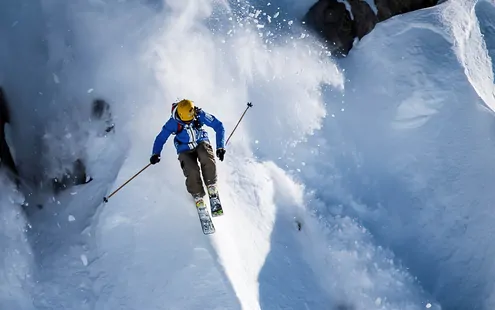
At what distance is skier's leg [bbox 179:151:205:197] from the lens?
10.1 metres

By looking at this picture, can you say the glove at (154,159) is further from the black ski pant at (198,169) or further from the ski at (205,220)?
the ski at (205,220)

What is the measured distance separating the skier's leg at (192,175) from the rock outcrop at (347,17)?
750cm

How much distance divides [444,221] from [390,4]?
735 centimetres

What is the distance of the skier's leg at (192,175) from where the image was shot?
10062 mm

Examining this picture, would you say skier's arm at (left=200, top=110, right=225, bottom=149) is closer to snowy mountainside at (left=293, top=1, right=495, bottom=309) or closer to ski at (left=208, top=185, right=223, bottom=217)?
ski at (left=208, top=185, right=223, bottom=217)

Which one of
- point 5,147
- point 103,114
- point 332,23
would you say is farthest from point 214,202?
point 332,23

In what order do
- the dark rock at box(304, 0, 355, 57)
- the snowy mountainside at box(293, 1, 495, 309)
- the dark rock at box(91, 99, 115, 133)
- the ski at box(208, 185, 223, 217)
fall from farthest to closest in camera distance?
1. the dark rock at box(304, 0, 355, 57)
2. the snowy mountainside at box(293, 1, 495, 309)
3. the dark rock at box(91, 99, 115, 133)
4. the ski at box(208, 185, 223, 217)

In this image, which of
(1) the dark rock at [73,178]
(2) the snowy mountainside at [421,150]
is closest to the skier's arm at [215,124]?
(1) the dark rock at [73,178]

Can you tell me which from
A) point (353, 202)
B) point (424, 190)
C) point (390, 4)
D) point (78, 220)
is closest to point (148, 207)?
point (78, 220)

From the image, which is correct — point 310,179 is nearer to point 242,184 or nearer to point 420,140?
point 242,184

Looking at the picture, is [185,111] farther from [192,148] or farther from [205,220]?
[205,220]

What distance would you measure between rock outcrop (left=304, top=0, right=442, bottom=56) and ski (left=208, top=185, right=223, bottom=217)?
7621 mm

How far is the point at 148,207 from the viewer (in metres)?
10.4

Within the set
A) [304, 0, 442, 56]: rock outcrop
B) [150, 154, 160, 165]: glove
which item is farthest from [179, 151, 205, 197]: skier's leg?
[304, 0, 442, 56]: rock outcrop
